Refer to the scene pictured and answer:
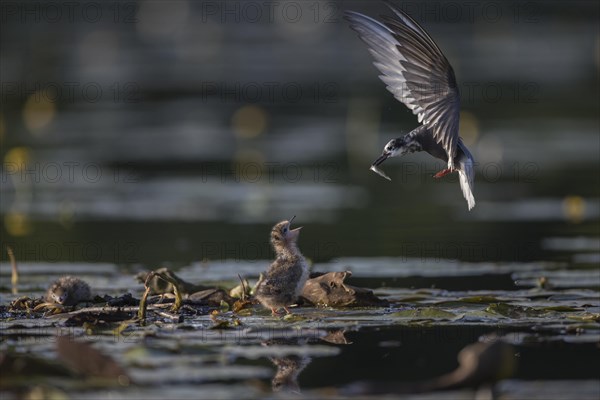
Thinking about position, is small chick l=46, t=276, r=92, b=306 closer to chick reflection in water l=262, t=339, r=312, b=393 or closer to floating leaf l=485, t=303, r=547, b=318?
chick reflection in water l=262, t=339, r=312, b=393

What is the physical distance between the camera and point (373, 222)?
16125 mm

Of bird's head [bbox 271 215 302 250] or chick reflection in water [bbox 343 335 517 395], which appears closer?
chick reflection in water [bbox 343 335 517 395]

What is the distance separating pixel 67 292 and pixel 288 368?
2.88m

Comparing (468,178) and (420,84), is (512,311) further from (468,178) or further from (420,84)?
(420,84)

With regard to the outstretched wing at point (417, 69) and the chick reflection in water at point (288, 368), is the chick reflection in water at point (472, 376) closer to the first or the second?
the chick reflection in water at point (288, 368)

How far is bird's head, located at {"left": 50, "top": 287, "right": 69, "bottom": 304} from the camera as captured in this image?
33.8 ft

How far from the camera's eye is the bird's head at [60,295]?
1030 cm

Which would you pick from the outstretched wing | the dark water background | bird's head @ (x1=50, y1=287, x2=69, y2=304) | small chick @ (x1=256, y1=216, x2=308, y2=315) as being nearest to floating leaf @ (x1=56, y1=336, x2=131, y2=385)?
the dark water background

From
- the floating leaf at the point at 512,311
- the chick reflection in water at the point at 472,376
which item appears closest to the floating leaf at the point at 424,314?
the floating leaf at the point at 512,311

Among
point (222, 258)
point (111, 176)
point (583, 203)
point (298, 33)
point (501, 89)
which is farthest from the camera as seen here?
point (298, 33)

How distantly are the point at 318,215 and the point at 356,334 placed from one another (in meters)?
7.19

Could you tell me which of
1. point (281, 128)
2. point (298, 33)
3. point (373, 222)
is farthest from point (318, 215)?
point (298, 33)

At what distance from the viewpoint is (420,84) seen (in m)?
10.5

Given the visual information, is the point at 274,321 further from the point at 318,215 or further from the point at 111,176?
the point at 111,176
